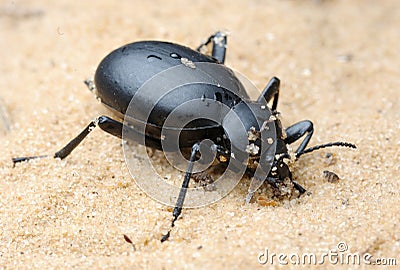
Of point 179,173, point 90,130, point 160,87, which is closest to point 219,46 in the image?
point 160,87

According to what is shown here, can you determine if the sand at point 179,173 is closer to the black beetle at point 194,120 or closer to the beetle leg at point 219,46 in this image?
the black beetle at point 194,120

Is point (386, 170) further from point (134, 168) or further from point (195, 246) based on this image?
point (134, 168)

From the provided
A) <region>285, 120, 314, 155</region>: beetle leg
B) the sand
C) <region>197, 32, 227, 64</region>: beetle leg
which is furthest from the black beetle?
<region>197, 32, 227, 64</region>: beetle leg

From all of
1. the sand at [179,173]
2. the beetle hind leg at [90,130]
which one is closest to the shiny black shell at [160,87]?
the beetle hind leg at [90,130]

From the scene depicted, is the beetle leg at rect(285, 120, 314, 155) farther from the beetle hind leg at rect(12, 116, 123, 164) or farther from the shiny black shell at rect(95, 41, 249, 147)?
the beetle hind leg at rect(12, 116, 123, 164)

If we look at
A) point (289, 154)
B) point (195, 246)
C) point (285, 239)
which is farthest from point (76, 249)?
point (289, 154)

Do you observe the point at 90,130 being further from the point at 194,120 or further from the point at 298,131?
the point at 298,131
